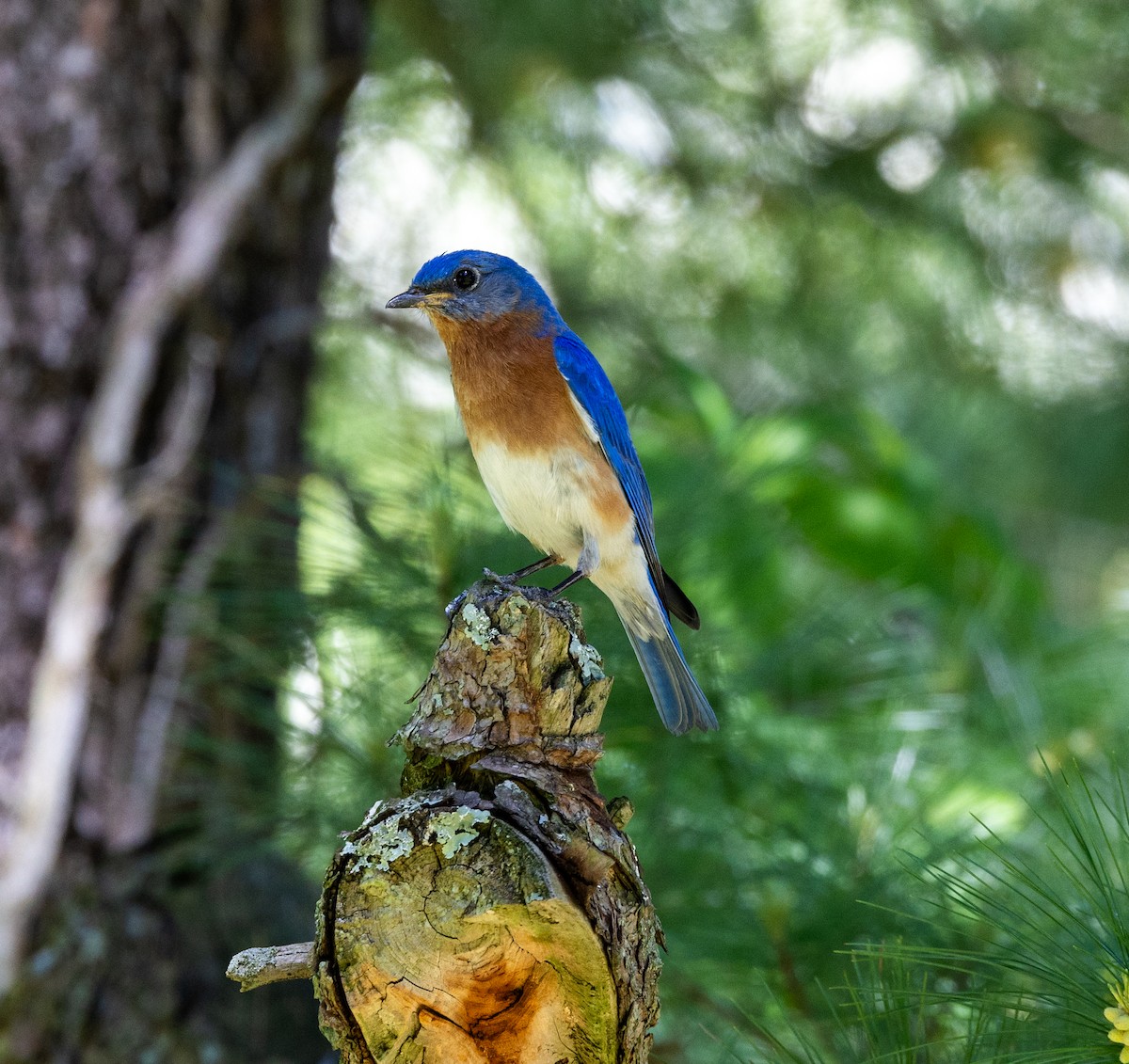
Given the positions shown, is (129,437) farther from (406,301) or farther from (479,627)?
(479,627)

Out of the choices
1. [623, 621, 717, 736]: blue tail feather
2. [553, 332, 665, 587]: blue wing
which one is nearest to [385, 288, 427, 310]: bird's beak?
[553, 332, 665, 587]: blue wing

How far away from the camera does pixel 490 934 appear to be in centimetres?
142

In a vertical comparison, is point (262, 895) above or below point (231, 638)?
below

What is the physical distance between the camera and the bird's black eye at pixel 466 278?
3.11 meters

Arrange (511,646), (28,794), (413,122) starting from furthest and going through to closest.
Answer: (413,122) → (28,794) → (511,646)

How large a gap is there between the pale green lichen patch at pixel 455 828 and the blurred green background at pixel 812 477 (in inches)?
22.1

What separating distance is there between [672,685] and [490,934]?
146cm

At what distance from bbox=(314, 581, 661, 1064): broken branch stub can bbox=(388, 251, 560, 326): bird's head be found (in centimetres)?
179

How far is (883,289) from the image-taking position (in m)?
6.00

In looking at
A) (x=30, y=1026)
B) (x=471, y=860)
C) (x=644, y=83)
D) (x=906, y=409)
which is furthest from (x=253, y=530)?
(x=906, y=409)

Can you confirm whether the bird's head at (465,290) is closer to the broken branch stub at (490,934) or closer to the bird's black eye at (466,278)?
the bird's black eye at (466,278)

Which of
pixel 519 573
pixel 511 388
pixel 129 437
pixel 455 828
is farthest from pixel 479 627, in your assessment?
pixel 129 437

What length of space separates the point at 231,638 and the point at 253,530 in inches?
13.3

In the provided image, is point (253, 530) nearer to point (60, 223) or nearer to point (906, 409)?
point (60, 223)
